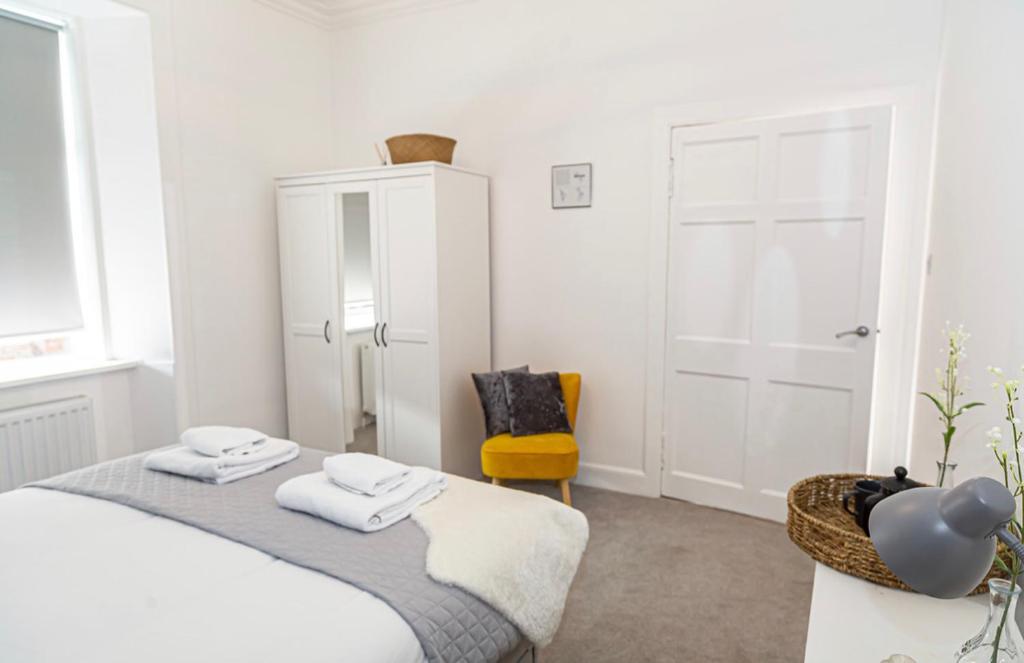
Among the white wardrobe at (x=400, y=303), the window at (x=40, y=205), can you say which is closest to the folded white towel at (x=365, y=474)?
the white wardrobe at (x=400, y=303)

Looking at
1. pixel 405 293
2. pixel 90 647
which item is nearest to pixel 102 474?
pixel 90 647

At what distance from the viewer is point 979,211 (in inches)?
71.4

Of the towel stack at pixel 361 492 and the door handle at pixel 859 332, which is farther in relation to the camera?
the door handle at pixel 859 332

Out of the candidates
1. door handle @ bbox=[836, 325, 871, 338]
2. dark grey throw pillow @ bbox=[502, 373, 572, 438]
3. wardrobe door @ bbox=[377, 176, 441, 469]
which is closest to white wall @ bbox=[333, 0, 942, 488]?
dark grey throw pillow @ bbox=[502, 373, 572, 438]

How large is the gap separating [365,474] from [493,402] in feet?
5.32

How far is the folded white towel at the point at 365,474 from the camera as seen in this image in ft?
5.78

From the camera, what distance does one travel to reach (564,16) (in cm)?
340

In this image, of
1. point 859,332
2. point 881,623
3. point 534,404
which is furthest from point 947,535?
point 534,404

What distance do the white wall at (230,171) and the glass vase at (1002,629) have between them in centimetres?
341

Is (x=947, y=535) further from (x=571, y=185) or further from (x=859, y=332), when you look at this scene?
(x=571, y=185)

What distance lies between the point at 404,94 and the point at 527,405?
2151 mm

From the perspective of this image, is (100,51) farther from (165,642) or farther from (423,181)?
(165,642)

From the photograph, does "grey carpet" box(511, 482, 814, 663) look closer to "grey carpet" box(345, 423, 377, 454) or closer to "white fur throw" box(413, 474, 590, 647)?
"white fur throw" box(413, 474, 590, 647)

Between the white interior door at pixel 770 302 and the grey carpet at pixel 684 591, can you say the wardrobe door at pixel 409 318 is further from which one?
the white interior door at pixel 770 302
